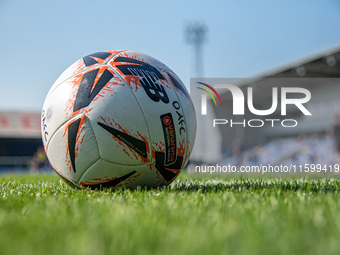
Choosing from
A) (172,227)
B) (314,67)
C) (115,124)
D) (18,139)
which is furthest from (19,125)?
(172,227)

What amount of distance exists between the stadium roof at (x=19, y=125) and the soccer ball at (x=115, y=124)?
28.0 meters

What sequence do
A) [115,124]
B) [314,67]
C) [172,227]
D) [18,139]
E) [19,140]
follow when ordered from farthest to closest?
1. [19,140]
2. [18,139]
3. [314,67]
4. [115,124]
5. [172,227]

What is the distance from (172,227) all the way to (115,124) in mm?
1686

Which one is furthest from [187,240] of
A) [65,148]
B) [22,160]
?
[22,160]

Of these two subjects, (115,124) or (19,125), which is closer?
(115,124)

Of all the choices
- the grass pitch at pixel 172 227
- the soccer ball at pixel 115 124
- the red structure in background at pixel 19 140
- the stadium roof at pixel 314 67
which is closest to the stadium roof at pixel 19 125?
the red structure in background at pixel 19 140

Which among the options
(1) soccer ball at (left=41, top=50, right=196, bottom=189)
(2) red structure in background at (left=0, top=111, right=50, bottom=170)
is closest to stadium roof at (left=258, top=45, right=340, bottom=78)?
(1) soccer ball at (left=41, top=50, right=196, bottom=189)

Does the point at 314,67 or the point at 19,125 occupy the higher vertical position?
the point at 314,67

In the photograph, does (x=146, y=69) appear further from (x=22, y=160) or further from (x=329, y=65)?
(x=22, y=160)

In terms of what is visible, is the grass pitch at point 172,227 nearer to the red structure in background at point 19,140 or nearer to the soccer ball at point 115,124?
the soccer ball at point 115,124

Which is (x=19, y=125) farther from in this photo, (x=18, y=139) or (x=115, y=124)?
(x=115, y=124)

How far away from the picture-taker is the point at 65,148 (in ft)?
11.0

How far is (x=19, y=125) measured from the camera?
3008cm

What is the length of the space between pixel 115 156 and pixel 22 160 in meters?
28.1
